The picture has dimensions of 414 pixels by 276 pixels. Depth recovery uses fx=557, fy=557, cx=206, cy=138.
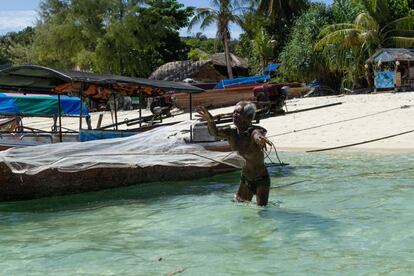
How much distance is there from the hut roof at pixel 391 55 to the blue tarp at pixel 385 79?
0.57 meters

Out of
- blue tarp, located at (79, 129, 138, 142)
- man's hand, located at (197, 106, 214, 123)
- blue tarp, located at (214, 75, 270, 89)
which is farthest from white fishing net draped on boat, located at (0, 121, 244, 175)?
blue tarp, located at (214, 75, 270, 89)

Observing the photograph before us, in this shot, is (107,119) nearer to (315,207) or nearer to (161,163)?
(161,163)

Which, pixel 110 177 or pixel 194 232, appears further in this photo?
pixel 110 177

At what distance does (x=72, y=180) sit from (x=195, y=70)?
2686 centimetres

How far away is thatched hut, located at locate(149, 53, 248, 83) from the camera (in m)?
35.2

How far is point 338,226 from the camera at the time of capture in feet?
21.2

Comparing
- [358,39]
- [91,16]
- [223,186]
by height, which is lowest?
[223,186]

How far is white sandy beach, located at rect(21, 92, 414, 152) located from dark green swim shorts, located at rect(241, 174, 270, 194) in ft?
25.2

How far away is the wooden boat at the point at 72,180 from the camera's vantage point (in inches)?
337

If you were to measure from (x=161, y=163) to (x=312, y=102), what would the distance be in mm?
14921

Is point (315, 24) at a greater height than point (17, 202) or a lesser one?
greater

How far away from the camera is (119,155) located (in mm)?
8734

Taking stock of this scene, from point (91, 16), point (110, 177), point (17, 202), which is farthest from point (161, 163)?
point (91, 16)

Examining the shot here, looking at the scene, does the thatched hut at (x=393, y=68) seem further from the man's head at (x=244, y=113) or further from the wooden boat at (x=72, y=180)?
the man's head at (x=244, y=113)
